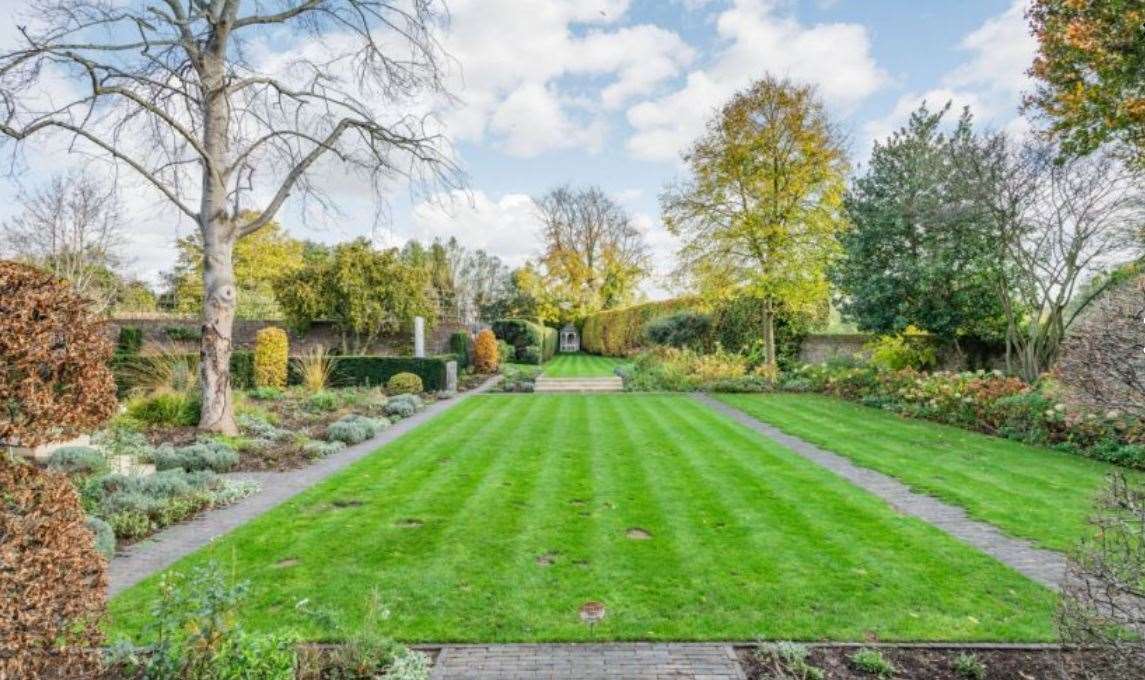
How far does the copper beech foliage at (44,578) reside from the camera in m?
2.01

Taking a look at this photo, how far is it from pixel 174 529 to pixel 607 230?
127ft

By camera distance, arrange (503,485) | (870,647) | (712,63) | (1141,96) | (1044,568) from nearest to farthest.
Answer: (870,647)
(1044,568)
(503,485)
(1141,96)
(712,63)

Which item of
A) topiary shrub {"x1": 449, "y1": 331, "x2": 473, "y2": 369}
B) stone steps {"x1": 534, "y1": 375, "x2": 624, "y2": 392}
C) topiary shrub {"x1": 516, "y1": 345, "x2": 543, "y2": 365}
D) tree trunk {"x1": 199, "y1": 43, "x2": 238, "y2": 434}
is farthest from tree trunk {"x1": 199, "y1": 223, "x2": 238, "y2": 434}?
topiary shrub {"x1": 516, "y1": 345, "x2": 543, "y2": 365}

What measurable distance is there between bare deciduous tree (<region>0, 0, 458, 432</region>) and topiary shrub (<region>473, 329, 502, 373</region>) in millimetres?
12524

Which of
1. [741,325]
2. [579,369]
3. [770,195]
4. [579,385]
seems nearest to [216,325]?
[579,385]

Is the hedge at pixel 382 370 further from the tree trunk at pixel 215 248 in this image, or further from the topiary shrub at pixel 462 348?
the tree trunk at pixel 215 248

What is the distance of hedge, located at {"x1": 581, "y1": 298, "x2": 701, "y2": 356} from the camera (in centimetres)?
2564

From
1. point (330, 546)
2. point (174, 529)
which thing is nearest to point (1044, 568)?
point (330, 546)

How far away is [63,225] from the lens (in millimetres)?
22109

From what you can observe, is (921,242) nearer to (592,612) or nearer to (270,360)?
(592,612)

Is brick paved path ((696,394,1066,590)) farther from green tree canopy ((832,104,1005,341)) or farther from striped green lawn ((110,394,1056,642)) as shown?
green tree canopy ((832,104,1005,341))

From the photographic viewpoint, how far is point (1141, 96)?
8.45 metres

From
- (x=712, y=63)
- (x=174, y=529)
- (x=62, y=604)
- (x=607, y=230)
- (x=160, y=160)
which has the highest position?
(x=607, y=230)

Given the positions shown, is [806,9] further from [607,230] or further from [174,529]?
[607,230]
